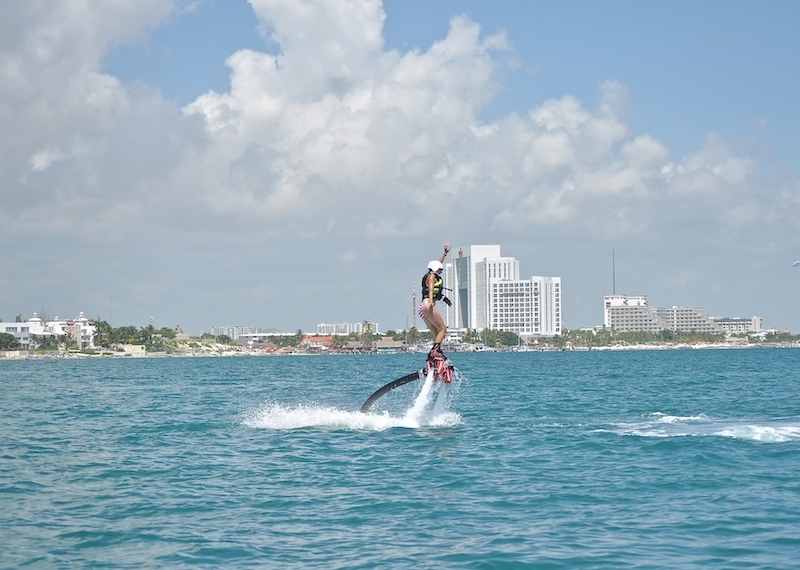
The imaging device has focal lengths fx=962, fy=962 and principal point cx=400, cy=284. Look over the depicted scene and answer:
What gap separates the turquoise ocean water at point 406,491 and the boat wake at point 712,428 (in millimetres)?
101

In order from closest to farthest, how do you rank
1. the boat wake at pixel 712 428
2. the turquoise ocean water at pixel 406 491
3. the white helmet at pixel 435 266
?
the turquoise ocean water at pixel 406 491
the white helmet at pixel 435 266
the boat wake at pixel 712 428

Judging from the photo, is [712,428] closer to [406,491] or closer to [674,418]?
[674,418]

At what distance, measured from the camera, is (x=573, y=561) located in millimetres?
16906

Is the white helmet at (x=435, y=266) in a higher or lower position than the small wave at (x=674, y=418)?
higher

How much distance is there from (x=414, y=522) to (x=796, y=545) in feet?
24.6

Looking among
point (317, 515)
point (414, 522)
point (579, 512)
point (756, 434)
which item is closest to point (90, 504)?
point (317, 515)

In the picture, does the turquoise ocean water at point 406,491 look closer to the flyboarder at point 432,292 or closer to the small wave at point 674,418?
the small wave at point 674,418

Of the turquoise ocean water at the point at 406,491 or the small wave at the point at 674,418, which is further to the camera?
the small wave at the point at 674,418

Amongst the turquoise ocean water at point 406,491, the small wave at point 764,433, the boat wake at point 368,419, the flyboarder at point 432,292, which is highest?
the flyboarder at point 432,292

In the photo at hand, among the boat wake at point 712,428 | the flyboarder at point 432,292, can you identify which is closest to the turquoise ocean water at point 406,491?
the boat wake at point 712,428

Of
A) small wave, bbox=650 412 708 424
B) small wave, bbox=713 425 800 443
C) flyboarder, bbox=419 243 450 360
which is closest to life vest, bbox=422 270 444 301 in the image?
flyboarder, bbox=419 243 450 360

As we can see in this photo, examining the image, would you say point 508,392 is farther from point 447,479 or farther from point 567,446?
point 447,479

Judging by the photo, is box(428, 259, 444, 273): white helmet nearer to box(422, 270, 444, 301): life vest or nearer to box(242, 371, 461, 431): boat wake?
box(422, 270, 444, 301): life vest

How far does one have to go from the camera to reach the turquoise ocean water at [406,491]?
17734mm
